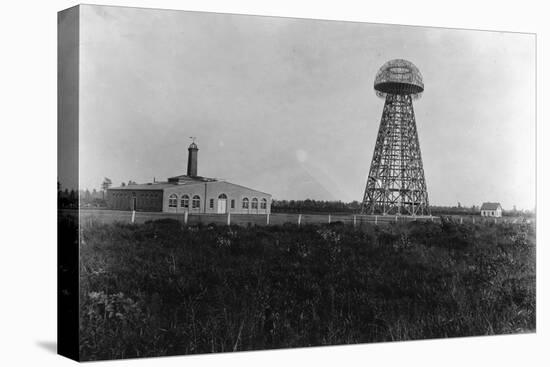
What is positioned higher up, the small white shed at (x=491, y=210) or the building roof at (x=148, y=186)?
the building roof at (x=148, y=186)

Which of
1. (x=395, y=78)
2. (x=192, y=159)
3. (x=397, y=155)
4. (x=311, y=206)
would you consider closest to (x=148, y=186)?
(x=192, y=159)

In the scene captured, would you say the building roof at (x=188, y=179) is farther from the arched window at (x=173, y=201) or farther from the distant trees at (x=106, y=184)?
the distant trees at (x=106, y=184)

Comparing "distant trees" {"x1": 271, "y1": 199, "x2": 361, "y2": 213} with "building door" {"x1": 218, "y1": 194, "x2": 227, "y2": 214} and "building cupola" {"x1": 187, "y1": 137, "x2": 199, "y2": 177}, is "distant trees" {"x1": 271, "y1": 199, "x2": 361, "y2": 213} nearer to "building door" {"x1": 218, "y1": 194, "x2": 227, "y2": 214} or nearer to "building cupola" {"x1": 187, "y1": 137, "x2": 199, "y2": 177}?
"building door" {"x1": 218, "y1": 194, "x2": 227, "y2": 214}

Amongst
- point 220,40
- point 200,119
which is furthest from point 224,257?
point 220,40

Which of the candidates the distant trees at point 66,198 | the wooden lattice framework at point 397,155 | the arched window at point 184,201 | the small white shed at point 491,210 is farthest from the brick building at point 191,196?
the small white shed at point 491,210

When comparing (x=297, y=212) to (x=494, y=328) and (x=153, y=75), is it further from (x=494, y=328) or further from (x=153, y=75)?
(x=494, y=328)

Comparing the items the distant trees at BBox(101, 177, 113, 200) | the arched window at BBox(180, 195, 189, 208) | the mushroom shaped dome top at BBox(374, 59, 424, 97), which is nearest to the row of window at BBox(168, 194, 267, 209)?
the arched window at BBox(180, 195, 189, 208)
